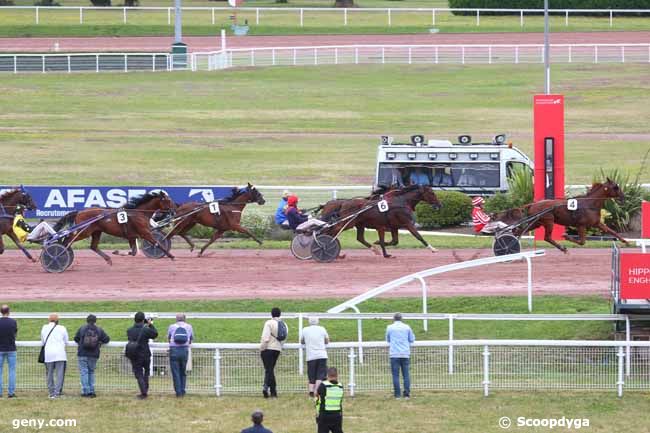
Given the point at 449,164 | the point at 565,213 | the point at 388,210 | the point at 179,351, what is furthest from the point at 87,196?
the point at 179,351

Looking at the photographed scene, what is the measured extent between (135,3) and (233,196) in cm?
4725

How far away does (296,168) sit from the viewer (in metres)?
36.0

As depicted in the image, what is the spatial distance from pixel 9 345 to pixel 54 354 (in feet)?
1.73

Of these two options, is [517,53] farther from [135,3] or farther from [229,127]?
[135,3]

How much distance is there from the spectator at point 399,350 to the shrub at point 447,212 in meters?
12.4

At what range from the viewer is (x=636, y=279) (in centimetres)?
1670

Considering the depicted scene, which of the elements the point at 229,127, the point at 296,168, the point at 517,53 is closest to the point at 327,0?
the point at 517,53

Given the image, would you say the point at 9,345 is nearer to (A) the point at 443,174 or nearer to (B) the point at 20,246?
(B) the point at 20,246

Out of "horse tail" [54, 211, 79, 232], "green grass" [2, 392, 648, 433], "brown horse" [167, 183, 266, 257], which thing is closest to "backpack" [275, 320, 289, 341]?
"green grass" [2, 392, 648, 433]

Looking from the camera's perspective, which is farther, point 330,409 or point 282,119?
point 282,119

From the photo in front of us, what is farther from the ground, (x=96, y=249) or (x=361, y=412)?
(x=96, y=249)

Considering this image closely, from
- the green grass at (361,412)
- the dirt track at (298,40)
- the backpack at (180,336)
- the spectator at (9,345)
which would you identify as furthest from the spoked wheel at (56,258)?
the dirt track at (298,40)

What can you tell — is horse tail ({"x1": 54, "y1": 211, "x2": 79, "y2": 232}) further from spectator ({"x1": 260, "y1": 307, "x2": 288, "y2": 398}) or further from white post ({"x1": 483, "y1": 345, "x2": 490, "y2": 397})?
white post ({"x1": 483, "y1": 345, "x2": 490, "y2": 397})

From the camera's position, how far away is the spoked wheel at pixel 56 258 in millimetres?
22438
